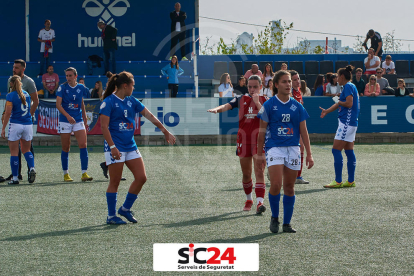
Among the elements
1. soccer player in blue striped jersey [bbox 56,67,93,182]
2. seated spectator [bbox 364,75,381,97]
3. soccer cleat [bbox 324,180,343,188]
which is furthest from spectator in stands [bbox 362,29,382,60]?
soccer player in blue striped jersey [bbox 56,67,93,182]

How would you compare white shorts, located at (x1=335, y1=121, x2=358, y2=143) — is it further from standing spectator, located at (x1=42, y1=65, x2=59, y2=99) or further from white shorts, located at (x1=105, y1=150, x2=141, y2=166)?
standing spectator, located at (x1=42, y1=65, x2=59, y2=99)

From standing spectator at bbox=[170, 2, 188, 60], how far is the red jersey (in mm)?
14349

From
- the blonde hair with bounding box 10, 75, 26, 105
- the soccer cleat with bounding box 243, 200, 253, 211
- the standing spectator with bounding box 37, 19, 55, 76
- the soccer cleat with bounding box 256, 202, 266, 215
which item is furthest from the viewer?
the standing spectator with bounding box 37, 19, 55, 76

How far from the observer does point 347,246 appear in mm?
5555

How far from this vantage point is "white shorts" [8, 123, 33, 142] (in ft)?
32.7

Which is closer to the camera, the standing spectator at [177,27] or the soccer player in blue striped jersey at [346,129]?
the soccer player in blue striped jersey at [346,129]

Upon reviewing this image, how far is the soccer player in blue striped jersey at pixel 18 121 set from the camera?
988 cm

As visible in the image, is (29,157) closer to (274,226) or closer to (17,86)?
(17,86)

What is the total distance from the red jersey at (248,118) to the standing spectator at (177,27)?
1435cm

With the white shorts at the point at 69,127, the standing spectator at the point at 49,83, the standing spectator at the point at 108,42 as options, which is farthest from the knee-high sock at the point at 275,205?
the standing spectator at the point at 108,42

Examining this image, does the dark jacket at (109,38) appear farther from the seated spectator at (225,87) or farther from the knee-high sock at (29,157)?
the knee-high sock at (29,157)

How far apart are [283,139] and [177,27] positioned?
16.3 meters

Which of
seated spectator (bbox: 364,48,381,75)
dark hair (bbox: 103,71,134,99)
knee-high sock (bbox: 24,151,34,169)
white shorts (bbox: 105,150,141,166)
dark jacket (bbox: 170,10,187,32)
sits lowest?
knee-high sock (bbox: 24,151,34,169)

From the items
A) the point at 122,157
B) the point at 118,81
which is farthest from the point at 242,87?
the point at 122,157
